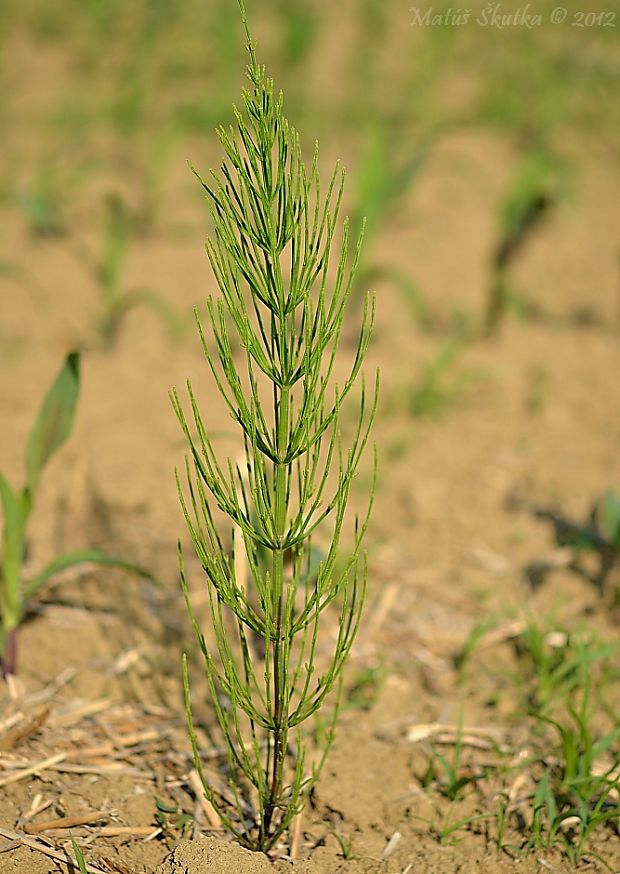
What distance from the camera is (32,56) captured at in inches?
242

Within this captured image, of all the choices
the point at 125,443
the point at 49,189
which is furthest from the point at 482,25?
the point at 125,443

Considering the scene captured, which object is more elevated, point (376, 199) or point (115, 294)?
point (376, 199)

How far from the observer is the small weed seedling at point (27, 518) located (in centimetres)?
190

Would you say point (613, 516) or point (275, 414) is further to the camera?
point (613, 516)

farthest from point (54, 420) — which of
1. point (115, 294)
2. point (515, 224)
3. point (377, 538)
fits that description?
point (515, 224)

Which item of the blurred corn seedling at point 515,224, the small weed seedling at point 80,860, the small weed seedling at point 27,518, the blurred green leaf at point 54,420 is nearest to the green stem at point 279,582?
the small weed seedling at point 80,860

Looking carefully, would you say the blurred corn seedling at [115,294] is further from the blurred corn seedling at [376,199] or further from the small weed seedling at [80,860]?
the small weed seedling at [80,860]

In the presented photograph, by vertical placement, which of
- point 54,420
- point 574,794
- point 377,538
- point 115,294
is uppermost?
point 115,294

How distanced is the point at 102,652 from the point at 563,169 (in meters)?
3.99

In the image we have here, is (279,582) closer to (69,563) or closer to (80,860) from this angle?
(80,860)

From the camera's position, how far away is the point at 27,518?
6.43 ft

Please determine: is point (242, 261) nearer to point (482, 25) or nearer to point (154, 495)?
point (154, 495)

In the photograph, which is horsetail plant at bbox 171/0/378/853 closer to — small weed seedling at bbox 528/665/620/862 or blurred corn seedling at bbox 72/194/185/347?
small weed seedling at bbox 528/665/620/862

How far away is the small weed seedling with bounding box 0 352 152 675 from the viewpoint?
1904 mm
